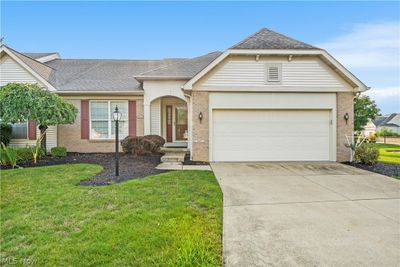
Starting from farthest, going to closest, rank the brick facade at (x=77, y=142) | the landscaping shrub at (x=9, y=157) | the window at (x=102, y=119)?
the window at (x=102, y=119), the brick facade at (x=77, y=142), the landscaping shrub at (x=9, y=157)

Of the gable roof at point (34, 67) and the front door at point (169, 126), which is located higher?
the gable roof at point (34, 67)

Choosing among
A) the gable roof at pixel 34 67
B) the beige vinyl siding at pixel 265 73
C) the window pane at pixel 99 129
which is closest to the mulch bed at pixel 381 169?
the beige vinyl siding at pixel 265 73

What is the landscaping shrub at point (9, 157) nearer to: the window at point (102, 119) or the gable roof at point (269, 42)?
the window at point (102, 119)

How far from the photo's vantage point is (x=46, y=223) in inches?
158

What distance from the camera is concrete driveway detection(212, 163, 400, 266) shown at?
3.03m

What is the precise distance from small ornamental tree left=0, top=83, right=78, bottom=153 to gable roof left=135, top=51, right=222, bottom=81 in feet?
13.4

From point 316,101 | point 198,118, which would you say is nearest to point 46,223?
point 198,118

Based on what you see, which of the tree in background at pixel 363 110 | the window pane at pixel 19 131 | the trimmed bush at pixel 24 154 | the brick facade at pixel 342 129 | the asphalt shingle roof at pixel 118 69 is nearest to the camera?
the trimmed bush at pixel 24 154

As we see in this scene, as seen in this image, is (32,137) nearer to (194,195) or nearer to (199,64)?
(199,64)

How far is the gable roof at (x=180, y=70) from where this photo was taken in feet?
39.7

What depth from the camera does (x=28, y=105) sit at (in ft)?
30.8

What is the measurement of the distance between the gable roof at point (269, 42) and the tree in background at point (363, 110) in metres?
18.0

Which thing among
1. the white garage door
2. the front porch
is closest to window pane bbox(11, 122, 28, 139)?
the front porch

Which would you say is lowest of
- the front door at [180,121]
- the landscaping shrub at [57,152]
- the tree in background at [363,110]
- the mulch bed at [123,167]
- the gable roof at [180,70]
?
the mulch bed at [123,167]
